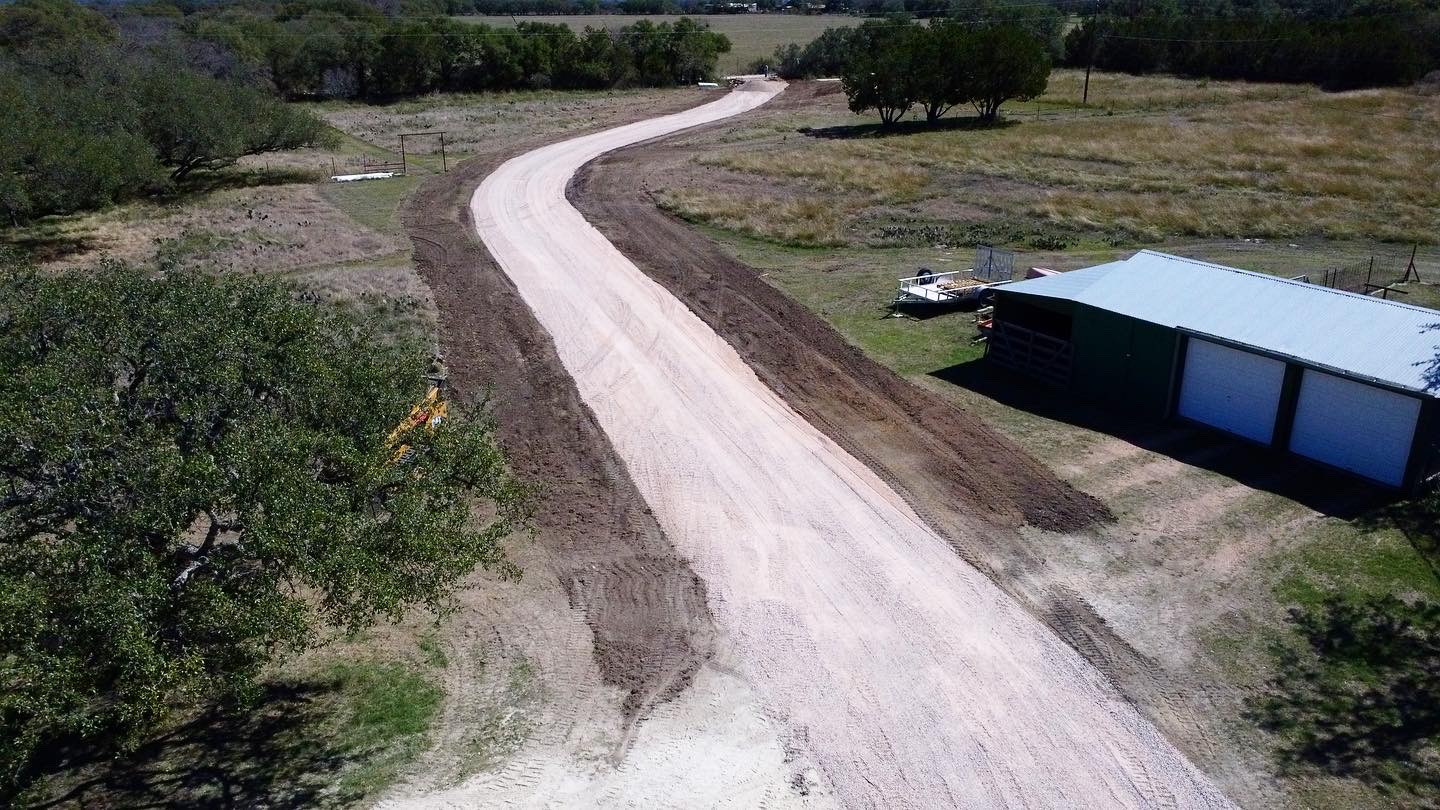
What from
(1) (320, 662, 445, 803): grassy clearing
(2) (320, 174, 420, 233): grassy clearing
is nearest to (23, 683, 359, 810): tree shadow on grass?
(1) (320, 662, 445, 803): grassy clearing

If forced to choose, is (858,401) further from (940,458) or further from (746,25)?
(746,25)

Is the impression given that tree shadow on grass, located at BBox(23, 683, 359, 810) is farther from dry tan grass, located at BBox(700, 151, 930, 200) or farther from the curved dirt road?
dry tan grass, located at BBox(700, 151, 930, 200)

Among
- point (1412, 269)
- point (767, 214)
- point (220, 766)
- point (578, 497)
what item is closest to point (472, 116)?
point (767, 214)

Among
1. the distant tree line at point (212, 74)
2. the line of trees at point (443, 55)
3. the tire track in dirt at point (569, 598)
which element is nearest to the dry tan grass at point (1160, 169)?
the tire track in dirt at point (569, 598)

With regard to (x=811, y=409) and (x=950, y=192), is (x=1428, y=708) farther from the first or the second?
(x=950, y=192)

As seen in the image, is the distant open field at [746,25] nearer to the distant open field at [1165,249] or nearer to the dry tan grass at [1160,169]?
the distant open field at [1165,249]
